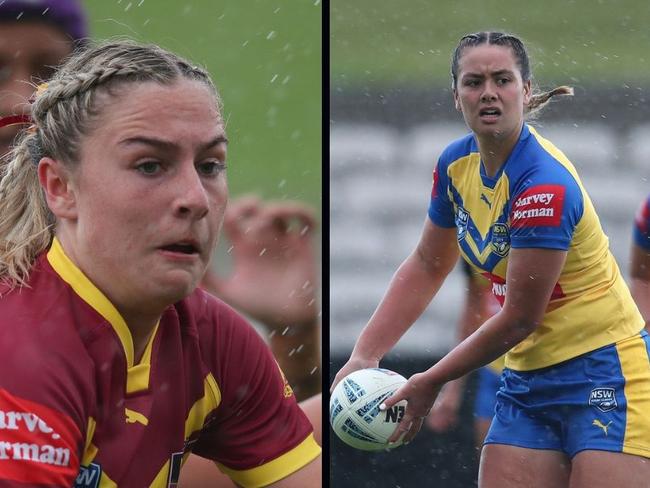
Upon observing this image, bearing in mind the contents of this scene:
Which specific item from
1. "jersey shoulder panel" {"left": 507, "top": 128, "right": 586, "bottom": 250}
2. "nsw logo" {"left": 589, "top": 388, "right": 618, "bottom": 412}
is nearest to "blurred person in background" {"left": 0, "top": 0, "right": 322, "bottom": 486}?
"jersey shoulder panel" {"left": 507, "top": 128, "right": 586, "bottom": 250}

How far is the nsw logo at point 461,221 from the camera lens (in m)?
3.43

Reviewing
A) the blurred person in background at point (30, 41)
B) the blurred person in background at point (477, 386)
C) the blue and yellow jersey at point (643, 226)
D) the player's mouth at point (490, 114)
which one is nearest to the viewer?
the blurred person in background at point (30, 41)

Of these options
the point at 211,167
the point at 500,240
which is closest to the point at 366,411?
the point at 500,240

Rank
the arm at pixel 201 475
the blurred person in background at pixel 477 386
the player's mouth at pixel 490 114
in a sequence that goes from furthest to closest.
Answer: the blurred person in background at pixel 477 386, the player's mouth at pixel 490 114, the arm at pixel 201 475

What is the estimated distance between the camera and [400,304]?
3764 mm

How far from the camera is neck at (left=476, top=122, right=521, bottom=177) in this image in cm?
334

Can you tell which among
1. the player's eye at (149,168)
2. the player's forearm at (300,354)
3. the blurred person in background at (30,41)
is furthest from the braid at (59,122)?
the player's forearm at (300,354)

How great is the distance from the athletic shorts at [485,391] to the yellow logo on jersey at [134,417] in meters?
3.11

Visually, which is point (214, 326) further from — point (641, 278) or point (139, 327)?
point (641, 278)

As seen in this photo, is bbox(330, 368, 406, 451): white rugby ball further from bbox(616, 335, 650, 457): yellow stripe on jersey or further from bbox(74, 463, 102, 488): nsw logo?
bbox(74, 463, 102, 488): nsw logo

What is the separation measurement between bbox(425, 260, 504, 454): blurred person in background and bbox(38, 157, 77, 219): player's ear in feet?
10.1

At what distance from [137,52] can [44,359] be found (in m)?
0.61

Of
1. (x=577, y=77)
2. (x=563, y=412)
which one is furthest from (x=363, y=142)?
(x=563, y=412)

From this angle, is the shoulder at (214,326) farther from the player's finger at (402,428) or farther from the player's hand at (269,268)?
the player's hand at (269,268)
